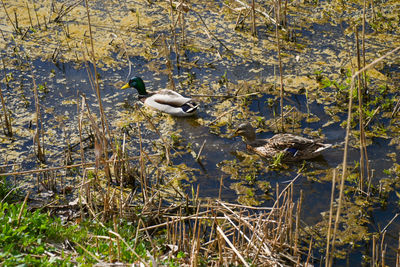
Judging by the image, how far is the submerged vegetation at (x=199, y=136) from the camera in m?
4.54

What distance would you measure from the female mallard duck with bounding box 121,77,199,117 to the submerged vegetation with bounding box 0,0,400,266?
0.45ft

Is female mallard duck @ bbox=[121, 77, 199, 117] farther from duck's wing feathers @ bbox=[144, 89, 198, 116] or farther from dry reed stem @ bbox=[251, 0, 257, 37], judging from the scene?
dry reed stem @ bbox=[251, 0, 257, 37]

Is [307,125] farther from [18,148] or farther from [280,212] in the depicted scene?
[18,148]

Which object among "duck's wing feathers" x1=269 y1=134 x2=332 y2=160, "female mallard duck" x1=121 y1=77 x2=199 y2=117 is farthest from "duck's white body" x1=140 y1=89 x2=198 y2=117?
"duck's wing feathers" x1=269 y1=134 x2=332 y2=160

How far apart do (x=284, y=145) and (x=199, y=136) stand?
114 centimetres

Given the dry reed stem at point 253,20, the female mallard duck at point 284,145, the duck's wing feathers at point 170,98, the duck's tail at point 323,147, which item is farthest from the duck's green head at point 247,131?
the dry reed stem at point 253,20

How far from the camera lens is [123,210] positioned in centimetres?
516

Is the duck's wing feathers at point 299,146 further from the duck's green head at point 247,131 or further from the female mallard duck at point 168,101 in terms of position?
the female mallard duck at point 168,101

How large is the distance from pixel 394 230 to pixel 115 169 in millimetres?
2915

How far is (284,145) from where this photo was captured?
646cm

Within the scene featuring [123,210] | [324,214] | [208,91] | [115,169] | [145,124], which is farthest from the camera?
[208,91]

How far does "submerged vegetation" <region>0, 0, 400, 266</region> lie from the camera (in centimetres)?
454

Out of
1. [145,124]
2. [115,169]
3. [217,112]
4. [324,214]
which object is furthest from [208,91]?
[324,214]

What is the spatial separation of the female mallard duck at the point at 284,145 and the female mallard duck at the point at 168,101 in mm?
900
